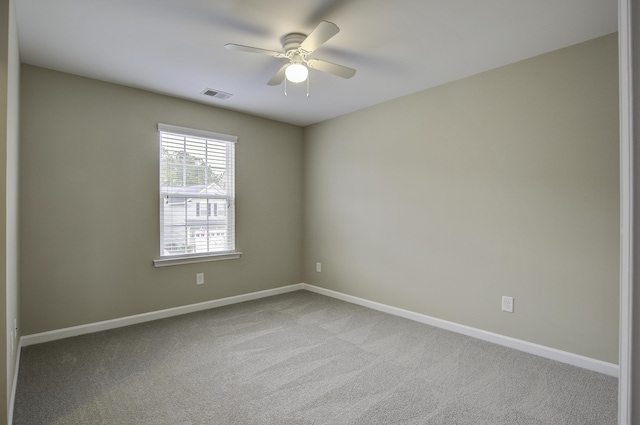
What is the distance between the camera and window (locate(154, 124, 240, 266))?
3.75 metres

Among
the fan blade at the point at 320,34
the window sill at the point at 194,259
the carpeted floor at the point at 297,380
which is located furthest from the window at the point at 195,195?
the fan blade at the point at 320,34

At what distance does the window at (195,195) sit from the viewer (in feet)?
12.3

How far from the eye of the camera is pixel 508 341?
294cm

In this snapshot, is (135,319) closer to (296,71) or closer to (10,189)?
(10,189)

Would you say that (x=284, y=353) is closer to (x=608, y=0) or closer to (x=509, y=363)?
(x=509, y=363)

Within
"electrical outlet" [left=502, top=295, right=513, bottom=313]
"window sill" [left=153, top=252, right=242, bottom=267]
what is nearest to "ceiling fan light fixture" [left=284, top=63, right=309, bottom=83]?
"window sill" [left=153, top=252, right=242, bottom=267]

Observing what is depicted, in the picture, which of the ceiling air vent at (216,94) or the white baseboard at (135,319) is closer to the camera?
the white baseboard at (135,319)

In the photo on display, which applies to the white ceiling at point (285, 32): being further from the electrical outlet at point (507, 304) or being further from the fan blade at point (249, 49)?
the electrical outlet at point (507, 304)

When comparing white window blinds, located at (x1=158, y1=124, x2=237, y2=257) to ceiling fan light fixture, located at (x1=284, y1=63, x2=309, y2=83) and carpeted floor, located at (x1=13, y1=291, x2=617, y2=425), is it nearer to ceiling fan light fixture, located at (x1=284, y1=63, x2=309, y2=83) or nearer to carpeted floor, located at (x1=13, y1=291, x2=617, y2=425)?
carpeted floor, located at (x1=13, y1=291, x2=617, y2=425)

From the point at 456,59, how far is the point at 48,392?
3.91 metres

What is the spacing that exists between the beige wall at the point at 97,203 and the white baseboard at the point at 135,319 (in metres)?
0.05

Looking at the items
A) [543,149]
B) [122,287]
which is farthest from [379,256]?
[122,287]

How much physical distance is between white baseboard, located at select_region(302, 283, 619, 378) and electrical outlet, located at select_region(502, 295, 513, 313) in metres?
0.25

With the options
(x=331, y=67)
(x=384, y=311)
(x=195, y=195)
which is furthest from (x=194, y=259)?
(x=331, y=67)
